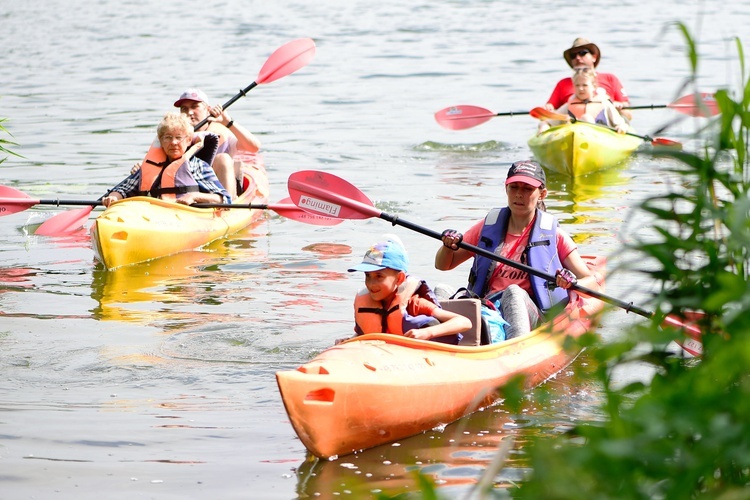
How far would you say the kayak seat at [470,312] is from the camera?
5.36 metres

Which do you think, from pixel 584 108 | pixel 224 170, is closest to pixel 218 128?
pixel 224 170

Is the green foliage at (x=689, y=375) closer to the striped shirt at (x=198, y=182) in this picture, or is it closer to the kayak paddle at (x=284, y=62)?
the striped shirt at (x=198, y=182)

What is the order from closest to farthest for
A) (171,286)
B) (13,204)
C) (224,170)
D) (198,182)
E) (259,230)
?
(171,286), (13,204), (198,182), (224,170), (259,230)

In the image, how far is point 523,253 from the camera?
5906 mm

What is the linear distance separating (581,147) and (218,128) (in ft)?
11.7

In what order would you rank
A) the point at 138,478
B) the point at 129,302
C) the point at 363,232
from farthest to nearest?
the point at 363,232 → the point at 129,302 → the point at 138,478

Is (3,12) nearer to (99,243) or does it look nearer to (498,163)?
(498,163)

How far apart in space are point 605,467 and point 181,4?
1195 inches

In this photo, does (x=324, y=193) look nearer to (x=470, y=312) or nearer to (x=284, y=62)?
(x=470, y=312)

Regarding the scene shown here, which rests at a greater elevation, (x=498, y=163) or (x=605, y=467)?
(x=605, y=467)

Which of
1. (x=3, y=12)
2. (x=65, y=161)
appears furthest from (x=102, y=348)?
(x=3, y=12)

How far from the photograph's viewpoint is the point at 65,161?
43.0 feet

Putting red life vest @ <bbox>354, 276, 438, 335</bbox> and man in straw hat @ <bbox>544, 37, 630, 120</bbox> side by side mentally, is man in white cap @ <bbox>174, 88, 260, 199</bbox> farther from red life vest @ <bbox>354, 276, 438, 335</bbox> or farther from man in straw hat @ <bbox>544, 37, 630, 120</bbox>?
red life vest @ <bbox>354, 276, 438, 335</bbox>

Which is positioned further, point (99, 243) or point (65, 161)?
point (65, 161)
